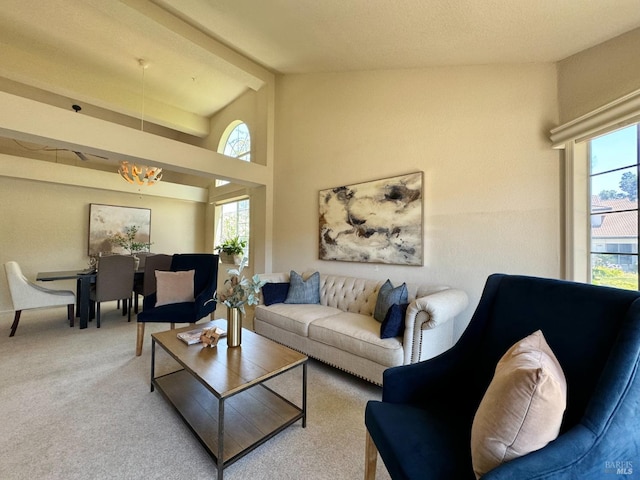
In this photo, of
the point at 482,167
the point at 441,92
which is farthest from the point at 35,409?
the point at 441,92

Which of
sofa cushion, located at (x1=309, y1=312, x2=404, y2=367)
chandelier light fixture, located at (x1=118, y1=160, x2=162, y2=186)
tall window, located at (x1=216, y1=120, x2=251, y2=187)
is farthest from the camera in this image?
tall window, located at (x1=216, y1=120, x2=251, y2=187)

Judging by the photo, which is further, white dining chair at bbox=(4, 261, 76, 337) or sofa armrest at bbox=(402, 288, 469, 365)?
white dining chair at bbox=(4, 261, 76, 337)

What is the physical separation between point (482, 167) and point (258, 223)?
133 inches

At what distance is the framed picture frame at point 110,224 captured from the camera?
533 cm

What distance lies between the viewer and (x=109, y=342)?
3.13 m

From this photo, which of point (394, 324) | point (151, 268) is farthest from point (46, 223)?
point (394, 324)

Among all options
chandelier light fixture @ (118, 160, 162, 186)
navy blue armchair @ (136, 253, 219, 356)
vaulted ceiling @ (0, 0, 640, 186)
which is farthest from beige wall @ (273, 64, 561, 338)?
chandelier light fixture @ (118, 160, 162, 186)

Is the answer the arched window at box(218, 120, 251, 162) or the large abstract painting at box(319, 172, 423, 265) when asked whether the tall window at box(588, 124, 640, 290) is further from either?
the arched window at box(218, 120, 251, 162)

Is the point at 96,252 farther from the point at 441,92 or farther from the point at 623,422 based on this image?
the point at 623,422

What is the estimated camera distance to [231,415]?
175 cm

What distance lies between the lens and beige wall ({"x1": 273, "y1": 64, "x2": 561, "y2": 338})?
7.59 feet

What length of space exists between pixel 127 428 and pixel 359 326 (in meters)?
1.78

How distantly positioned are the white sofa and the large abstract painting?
374mm

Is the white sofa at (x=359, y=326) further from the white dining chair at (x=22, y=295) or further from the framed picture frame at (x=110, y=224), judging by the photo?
the framed picture frame at (x=110, y=224)
